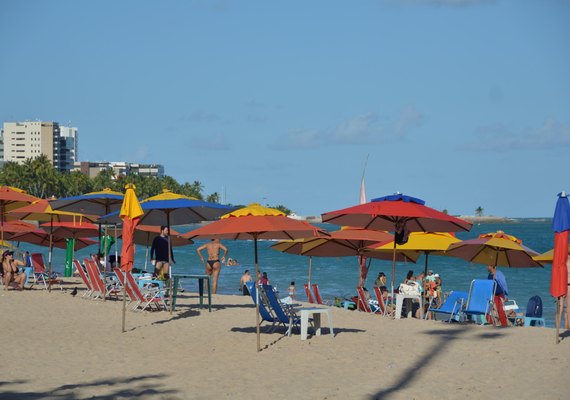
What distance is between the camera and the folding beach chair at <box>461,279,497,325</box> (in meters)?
16.0

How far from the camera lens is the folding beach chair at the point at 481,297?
1595cm

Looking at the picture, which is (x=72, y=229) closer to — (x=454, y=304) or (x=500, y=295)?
(x=454, y=304)

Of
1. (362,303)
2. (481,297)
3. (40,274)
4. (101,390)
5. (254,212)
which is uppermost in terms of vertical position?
(254,212)

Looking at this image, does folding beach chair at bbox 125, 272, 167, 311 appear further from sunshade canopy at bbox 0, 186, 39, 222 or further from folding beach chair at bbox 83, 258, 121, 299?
sunshade canopy at bbox 0, 186, 39, 222

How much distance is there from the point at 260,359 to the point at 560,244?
421 cm

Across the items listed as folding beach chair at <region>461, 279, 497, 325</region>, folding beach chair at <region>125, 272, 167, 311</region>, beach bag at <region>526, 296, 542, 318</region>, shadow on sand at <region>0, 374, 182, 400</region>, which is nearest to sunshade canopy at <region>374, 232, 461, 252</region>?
folding beach chair at <region>461, 279, 497, 325</region>

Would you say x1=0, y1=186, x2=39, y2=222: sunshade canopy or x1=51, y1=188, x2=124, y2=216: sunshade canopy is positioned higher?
x1=0, y1=186, x2=39, y2=222: sunshade canopy

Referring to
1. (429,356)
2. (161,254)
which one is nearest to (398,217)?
(161,254)

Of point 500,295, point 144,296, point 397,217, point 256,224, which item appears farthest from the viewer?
point 500,295

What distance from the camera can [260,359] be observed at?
37.3 feet

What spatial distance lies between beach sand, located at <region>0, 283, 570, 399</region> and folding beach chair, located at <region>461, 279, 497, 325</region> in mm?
1126

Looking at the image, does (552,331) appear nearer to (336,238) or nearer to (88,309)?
(336,238)

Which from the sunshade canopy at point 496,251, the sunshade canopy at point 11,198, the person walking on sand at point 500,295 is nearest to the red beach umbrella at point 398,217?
the sunshade canopy at point 496,251

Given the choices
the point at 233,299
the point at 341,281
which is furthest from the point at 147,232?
the point at 341,281
